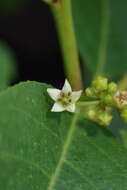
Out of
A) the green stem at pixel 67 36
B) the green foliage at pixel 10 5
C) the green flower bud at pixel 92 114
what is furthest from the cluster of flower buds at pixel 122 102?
the green foliage at pixel 10 5

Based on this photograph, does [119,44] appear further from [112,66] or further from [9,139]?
[9,139]

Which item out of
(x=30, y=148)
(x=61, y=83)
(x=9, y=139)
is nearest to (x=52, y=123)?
(x=30, y=148)

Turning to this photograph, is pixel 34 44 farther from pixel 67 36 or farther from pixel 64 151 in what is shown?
pixel 64 151

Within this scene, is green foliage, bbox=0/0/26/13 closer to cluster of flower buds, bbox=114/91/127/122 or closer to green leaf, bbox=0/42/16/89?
green leaf, bbox=0/42/16/89

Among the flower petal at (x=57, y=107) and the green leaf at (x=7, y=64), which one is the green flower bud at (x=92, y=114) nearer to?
the flower petal at (x=57, y=107)

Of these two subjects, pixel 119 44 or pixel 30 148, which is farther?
pixel 119 44

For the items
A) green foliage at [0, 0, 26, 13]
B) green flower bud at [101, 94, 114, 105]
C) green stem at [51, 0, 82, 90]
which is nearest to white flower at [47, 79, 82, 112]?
green flower bud at [101, 94, 114, 105]
